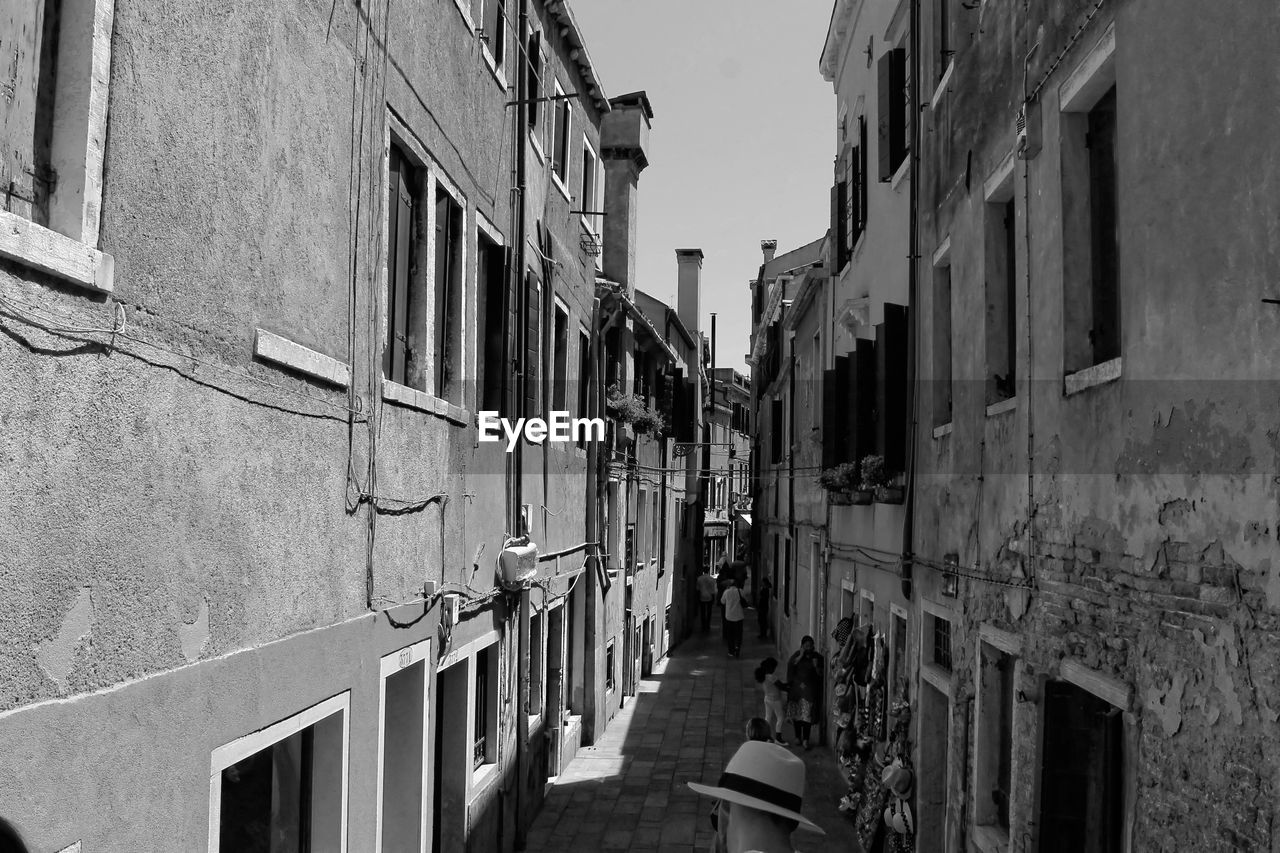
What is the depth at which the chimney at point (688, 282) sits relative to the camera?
37.0 metres

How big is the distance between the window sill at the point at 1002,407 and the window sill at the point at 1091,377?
1.00 m

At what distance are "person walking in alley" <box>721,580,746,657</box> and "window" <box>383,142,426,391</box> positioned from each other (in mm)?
18203

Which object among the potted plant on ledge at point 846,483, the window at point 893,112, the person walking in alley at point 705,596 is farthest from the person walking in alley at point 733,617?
the window at point 893,112

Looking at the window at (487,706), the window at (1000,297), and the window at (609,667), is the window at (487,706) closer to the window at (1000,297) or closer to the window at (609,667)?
the window at (1000,297)

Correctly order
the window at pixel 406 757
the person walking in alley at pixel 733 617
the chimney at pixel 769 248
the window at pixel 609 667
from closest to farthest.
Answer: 1. the window at pixel 406 757
2. the window at pixel 609 667
3. the person walking in alley at pixel 733 617
4. the chimney at pixel 769 248

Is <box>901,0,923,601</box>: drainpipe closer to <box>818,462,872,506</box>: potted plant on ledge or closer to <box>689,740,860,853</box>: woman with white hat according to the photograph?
<box>818,462,872,506</box>: potted plant on ledge

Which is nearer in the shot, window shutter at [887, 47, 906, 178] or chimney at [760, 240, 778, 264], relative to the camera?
window shutter at [887, 47, 906, 178]

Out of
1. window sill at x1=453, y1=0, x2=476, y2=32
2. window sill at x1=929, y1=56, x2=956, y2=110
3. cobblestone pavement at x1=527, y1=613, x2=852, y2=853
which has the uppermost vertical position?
window sill at x1=453, y1=0, x2=476, y2=32

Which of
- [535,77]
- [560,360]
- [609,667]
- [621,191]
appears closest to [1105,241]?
[535,77]

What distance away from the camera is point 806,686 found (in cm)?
1548

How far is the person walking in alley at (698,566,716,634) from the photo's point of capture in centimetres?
3153

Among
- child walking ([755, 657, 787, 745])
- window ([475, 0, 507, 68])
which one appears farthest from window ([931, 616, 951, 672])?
child walking ([755, 657, 787, 745])

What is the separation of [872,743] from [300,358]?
783 cm

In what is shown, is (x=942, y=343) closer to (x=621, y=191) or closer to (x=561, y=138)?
(x=561, y=138)
